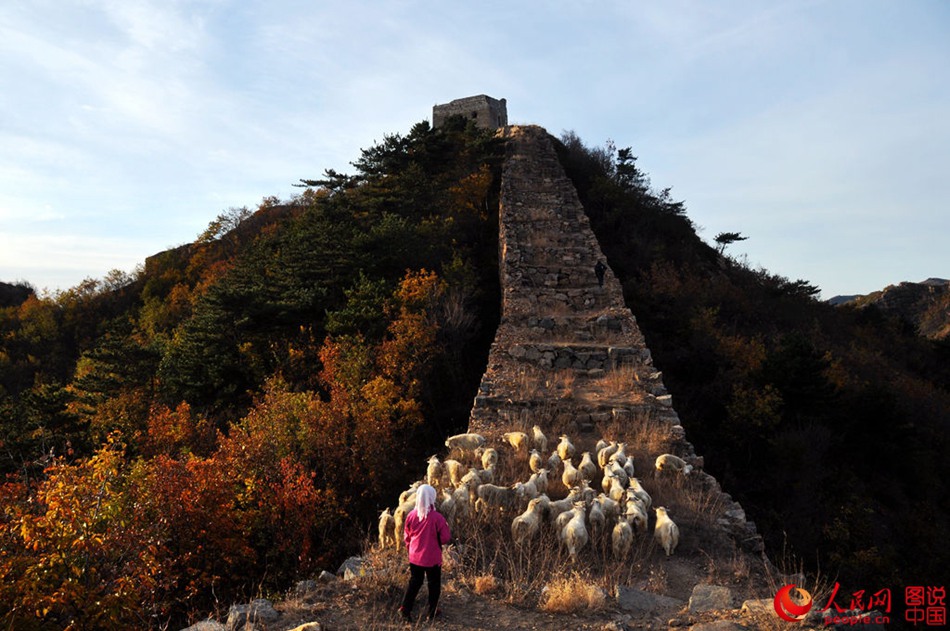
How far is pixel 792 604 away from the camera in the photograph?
5.33 meters

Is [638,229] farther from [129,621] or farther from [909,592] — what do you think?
[129,621]

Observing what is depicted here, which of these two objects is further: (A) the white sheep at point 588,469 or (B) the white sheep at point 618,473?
(A) the white sheep at point 588,469

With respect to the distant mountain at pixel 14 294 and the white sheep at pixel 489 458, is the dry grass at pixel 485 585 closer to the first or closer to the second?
the white sheep at pixel 489 458

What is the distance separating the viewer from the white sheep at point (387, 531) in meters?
7.24

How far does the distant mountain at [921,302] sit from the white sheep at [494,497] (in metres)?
64.4

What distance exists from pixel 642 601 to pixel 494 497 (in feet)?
8.16

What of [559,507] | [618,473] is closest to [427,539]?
[559,507]

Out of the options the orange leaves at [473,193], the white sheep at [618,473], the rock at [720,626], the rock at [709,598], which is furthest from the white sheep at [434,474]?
the orange leaves at [473,193]

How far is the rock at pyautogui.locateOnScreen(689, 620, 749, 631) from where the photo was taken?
16.6ft

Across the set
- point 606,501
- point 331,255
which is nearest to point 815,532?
point 606,501

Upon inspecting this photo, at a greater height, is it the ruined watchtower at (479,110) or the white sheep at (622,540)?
the ruined watchtower at (479,110)

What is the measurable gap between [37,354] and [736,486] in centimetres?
5955

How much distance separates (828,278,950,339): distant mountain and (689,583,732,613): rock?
64718 mm

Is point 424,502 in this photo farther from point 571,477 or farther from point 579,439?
point 579,439
